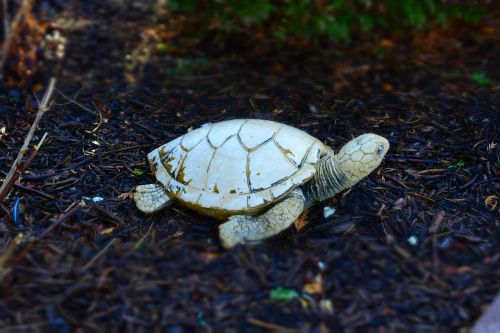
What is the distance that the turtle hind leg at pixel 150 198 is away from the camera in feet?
11.4

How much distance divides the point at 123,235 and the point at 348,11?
4098 millimetres

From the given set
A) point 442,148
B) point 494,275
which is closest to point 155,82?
point 442,148

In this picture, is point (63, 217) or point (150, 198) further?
point (150, 198)

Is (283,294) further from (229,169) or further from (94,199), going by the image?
(94,199)

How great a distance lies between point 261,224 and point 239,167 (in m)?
0.40

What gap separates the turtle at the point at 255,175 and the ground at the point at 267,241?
0.44 ft

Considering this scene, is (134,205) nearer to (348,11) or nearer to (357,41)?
(348,11)

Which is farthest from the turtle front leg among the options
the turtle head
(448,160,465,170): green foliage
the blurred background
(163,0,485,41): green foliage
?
(163,0,485,41): green foliage

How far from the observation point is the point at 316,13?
6055 mm

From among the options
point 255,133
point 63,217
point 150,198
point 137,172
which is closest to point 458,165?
point 255,133

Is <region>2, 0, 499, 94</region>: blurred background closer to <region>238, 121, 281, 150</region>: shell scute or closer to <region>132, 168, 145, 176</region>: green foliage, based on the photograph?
<region>132, 168, 145, 176</region>: green foliage

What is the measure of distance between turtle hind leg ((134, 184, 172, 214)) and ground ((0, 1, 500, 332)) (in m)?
0.10

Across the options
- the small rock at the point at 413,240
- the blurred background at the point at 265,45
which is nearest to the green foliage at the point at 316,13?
the blurred background at the point at 265,45

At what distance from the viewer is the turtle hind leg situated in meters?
3.47
